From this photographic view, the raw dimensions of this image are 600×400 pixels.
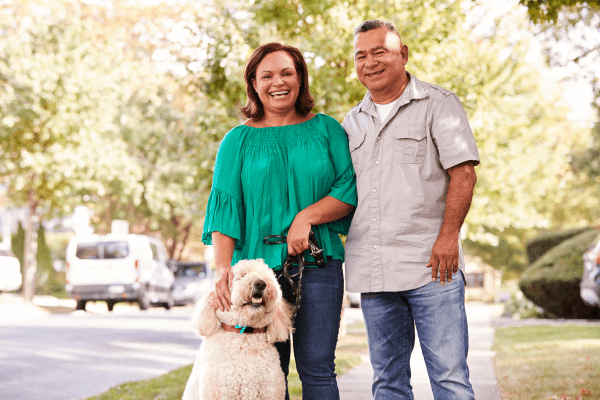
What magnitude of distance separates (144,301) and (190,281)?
5757 millimetres

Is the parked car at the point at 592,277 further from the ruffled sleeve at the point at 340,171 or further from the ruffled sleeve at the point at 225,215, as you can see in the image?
the ruffled sleeve at the point at 225,215

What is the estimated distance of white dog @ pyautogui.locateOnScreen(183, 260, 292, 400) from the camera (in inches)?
121

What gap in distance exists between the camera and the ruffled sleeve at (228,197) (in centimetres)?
322

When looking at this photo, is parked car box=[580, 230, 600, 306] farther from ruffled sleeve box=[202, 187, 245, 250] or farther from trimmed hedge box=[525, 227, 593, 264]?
ruffled sleeve box=[202, 187, 245, 250]

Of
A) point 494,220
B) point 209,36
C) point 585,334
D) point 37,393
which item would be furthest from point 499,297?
point 37,393

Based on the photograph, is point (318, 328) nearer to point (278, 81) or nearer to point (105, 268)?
point (278, 81)

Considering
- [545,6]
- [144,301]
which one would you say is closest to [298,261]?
[545,6]

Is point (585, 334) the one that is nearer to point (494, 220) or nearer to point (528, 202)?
point (494, 220)

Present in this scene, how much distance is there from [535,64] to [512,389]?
59.8ft

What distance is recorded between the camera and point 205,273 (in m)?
27.0

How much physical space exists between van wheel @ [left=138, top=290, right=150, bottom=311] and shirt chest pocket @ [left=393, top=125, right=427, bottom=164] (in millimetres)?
18254

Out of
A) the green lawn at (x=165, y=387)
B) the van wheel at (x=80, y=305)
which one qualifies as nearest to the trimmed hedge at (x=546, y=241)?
the green lawn at (x=165, y=387)

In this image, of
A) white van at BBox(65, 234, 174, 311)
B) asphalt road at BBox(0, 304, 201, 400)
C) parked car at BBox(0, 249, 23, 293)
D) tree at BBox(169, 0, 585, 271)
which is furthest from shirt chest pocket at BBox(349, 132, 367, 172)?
parked car at BBox(0, 249, 23, 293)

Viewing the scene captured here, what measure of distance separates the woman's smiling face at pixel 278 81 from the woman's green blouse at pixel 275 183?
0.13 m
